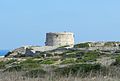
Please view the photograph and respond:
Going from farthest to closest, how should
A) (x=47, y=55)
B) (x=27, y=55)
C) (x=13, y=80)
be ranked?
(x=27, y=55) < (x=47, y=55) < (x=13, y=80)

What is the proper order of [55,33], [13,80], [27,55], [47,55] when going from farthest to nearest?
[55,33] → [27,55] → [47,55] → [13,80]

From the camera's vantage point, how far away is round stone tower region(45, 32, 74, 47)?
70.4 meters

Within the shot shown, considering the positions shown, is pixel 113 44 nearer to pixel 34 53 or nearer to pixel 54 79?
pixel 34 53

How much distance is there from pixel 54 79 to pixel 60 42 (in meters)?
61.9

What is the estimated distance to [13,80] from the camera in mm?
9516

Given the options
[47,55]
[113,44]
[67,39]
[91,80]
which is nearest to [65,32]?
[67,39]

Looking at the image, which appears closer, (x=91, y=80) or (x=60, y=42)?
(x=91, y=80)

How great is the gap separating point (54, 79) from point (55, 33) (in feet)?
202

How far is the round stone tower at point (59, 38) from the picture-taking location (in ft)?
231

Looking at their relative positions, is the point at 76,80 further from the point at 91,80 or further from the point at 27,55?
the point at 27,55

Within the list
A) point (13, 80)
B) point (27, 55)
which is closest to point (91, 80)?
point (13, 80)

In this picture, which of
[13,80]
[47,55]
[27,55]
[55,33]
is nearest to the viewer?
[13,80]

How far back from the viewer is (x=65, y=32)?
238ft

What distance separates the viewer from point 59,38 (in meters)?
71.1
